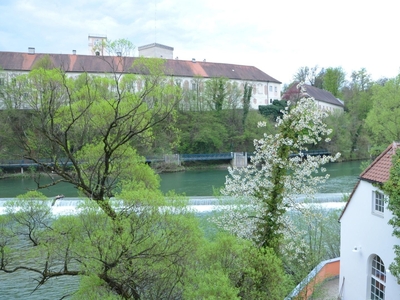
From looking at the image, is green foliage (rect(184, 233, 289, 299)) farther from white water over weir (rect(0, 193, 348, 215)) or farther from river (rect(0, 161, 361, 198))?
river (rect(0, 161, 361, 198))

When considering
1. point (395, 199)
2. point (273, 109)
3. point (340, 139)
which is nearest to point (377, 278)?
point (395, 199)

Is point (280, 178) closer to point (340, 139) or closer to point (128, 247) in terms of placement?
point (128, 247)

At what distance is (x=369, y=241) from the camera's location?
9195mm

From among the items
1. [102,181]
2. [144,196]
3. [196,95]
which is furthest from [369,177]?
[196,95]

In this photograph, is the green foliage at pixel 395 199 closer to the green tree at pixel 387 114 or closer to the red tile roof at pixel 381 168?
the red tile roof at pixel 381 168

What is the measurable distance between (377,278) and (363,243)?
886 mm

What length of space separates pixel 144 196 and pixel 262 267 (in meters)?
2.77

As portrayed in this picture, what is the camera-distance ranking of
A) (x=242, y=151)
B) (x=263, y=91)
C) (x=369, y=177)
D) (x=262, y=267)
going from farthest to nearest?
(x=263, y=91) → (x=242, y=151) → (x=369, y=177) → (x=262, y=267)

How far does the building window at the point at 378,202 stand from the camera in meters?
8.76

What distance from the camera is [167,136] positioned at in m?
45.2

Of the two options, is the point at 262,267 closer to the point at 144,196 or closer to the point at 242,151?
the point at 144,196

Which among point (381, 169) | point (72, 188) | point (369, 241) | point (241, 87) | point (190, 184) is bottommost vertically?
point (190, 184)

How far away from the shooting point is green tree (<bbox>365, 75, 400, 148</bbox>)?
95.2 ft

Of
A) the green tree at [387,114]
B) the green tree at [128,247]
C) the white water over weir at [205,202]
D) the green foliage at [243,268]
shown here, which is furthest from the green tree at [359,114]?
the green tree at [128,247]
